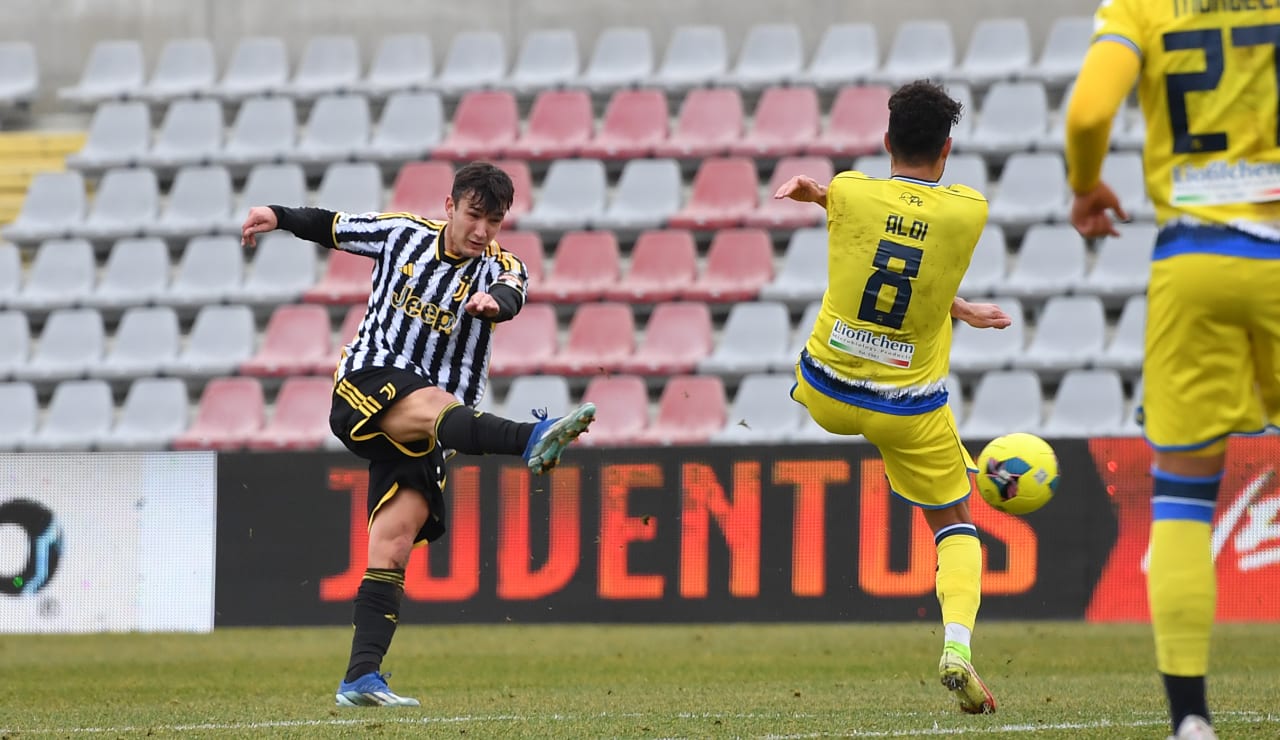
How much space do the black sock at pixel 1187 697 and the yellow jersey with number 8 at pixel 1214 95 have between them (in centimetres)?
101

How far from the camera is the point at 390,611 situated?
6.30 meters

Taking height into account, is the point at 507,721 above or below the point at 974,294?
below

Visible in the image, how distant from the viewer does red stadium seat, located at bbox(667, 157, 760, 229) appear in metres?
15.3

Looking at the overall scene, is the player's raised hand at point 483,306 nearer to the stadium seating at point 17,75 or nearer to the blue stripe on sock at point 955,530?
the blue stripe on sock at point 955,530

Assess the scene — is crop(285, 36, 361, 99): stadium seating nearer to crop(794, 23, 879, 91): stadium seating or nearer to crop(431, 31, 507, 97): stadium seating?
crop(431, 31, 507, 97): stadium seating

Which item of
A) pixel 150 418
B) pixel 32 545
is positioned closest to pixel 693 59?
pixel 150 418

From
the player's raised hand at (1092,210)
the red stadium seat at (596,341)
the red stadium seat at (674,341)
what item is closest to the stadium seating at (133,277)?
the red stadium seat at (596,341)

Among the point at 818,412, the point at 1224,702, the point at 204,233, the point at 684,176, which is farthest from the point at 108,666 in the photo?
the point at 684,176

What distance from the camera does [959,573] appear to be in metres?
5.81

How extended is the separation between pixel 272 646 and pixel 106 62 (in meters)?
9.25

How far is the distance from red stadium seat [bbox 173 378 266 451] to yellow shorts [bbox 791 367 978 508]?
358 inches

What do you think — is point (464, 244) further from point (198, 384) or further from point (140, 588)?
point (198, 384)

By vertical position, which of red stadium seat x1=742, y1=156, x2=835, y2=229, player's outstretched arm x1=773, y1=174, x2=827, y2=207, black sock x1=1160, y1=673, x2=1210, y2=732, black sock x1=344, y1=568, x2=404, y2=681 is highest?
red stadium seat x1=742, y1=156, x2=835, y2=229

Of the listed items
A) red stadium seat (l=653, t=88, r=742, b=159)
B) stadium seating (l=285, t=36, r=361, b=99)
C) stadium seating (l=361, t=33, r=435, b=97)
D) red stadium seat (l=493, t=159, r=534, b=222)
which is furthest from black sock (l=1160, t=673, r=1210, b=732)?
stadium seating (l=285, t=36, r=361, b=99)
